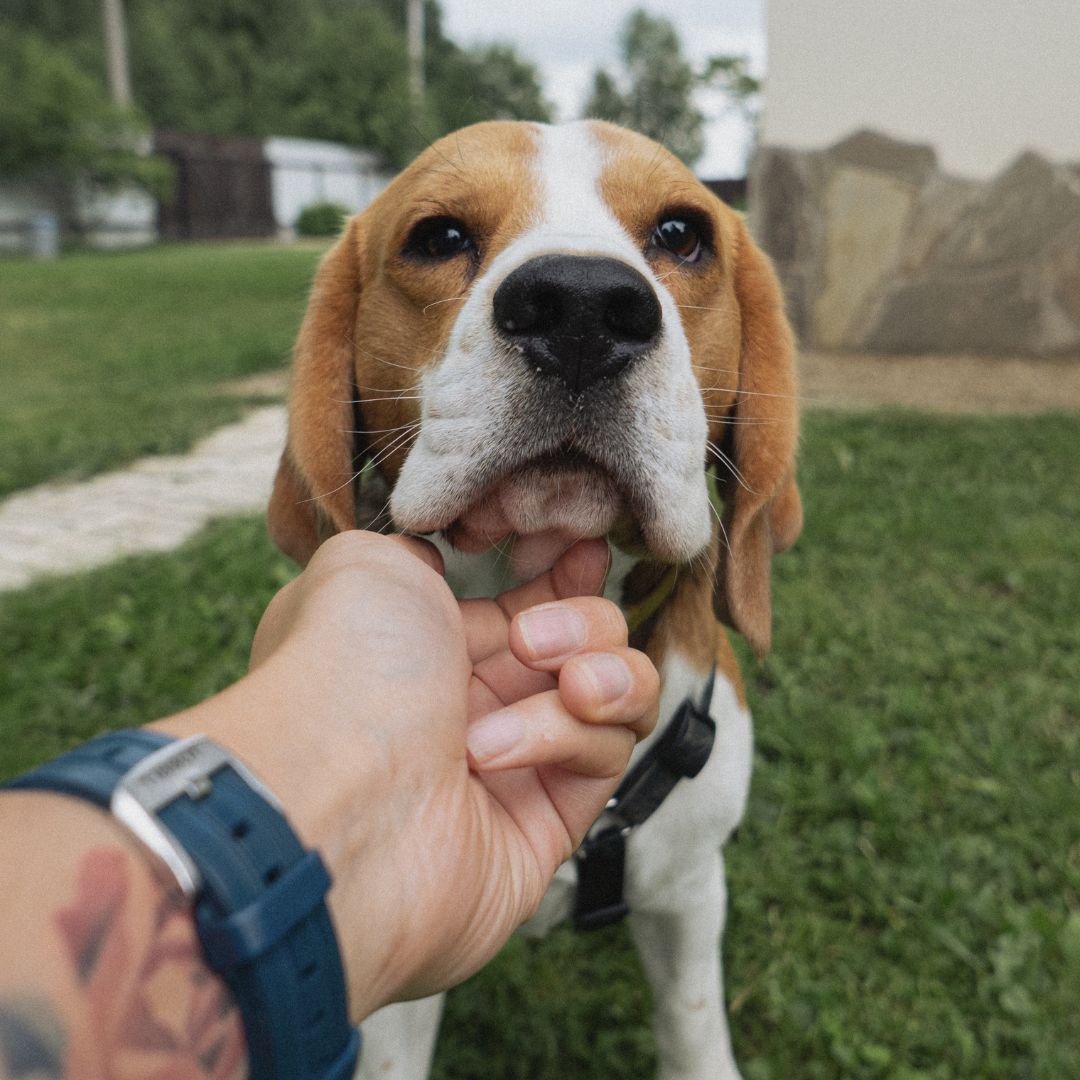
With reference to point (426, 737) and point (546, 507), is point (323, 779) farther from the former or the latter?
point (546, 507)

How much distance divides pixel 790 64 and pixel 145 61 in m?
52.0

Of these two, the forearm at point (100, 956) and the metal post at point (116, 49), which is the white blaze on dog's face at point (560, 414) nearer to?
the forearm at point (100, 956)

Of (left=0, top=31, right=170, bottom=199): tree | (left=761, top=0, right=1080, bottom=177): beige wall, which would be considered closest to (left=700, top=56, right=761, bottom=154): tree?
(left=761, top=0, right=1080, bottom=177): beige wall

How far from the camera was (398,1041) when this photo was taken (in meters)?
1.99

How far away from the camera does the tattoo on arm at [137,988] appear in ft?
2.86

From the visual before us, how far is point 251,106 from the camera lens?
173 feet

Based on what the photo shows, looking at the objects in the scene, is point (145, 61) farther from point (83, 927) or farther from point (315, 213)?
point (83, 927)

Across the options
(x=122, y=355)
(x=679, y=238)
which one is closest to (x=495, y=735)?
(x=679, y=238)

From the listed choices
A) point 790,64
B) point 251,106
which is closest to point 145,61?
point 251,106

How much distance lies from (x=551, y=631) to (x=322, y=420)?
857mm

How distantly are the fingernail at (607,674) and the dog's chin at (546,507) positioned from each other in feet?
0.90

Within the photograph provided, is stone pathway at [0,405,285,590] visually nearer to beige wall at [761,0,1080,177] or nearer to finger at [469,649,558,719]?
finger at [469,649,558,719]

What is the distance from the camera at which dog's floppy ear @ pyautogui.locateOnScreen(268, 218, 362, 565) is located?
6.71ft

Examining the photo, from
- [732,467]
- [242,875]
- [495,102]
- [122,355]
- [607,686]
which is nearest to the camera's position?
[242,875]
